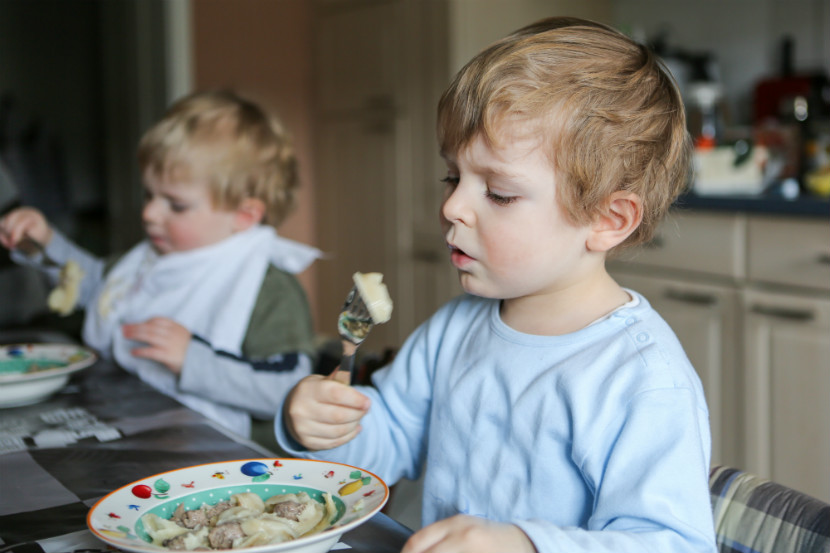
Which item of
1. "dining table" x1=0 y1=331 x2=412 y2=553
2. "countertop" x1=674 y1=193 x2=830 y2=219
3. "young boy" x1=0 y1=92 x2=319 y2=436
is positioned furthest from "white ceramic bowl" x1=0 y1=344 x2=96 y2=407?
"countertop" x1=674 y1=193 x2=830 y2=219

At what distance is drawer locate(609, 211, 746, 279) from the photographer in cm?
214

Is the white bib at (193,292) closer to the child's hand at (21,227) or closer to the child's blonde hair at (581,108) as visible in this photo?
the child's hand at (21,227)

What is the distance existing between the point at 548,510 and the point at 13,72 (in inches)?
222

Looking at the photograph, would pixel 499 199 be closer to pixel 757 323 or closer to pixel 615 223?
pixel 615 223

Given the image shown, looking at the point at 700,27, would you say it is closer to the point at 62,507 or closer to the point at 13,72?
the point at 62,507

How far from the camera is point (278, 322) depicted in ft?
5.00

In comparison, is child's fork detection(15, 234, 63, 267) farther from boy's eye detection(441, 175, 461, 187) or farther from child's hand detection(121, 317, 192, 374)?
boy's eye detection(441, 175, 461, 187)

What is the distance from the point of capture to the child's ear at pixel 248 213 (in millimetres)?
1604

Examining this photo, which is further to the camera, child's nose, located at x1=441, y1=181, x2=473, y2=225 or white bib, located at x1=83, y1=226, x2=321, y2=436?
white bib, located at x1=83, y1=226, x2=321, y2=436

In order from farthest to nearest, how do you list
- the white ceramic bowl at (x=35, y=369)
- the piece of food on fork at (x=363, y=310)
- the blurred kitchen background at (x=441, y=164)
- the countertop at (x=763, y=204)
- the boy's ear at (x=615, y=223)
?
the blurred kitchen background at (x=441, y=164), the countertop at (x=763, y=204), the white ceramic bowl at (x=35, y=369), the boy's ear at (x=615, y=223), the piece of food on fork at (x=363, y=310)

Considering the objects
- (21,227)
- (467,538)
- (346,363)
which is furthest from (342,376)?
(21,227)

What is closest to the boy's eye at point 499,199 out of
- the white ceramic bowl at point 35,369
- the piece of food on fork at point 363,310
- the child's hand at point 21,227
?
the piece of food on fork at point 363,310

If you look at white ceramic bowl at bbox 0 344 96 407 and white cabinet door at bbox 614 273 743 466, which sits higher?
white ceramic bowl at bbox 0 344 96 407

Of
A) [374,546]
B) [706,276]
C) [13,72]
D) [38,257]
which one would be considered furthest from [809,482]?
[13,72]
